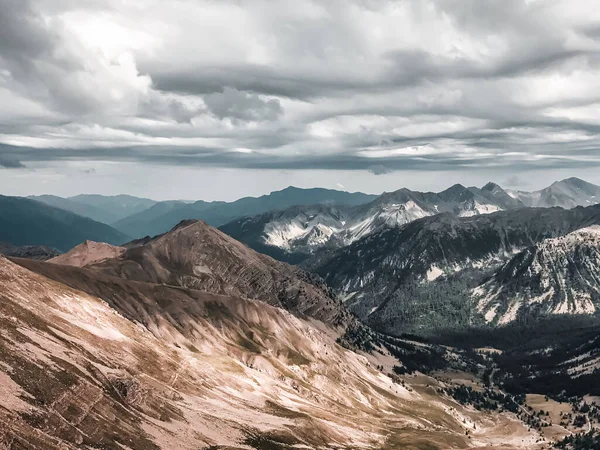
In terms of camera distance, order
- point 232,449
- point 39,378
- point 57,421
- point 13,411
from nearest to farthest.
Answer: point 13,411
point 57,421
point 39,378
point 232,449

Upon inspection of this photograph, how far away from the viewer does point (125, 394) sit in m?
195

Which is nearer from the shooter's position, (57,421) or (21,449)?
(21,449)

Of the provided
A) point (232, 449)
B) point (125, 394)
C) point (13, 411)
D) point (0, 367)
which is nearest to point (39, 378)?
point (0, 367)

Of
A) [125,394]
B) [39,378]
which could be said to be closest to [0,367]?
[39,378]

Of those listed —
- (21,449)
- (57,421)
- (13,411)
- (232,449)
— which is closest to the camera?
(21,449)

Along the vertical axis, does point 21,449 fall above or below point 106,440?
above

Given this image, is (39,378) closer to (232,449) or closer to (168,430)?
(168,430)

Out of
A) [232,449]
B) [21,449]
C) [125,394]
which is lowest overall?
[232,449]

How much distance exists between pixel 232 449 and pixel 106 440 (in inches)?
1903

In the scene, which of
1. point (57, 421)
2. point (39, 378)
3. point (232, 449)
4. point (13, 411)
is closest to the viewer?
point (13, 411)

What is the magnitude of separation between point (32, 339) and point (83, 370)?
23332 millimetres

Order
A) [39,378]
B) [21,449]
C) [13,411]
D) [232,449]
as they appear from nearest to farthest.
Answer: [21,449] < [13,411] < [39,378] < [232,449]

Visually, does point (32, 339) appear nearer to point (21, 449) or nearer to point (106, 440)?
point (106, 440)

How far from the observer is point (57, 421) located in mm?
147250
